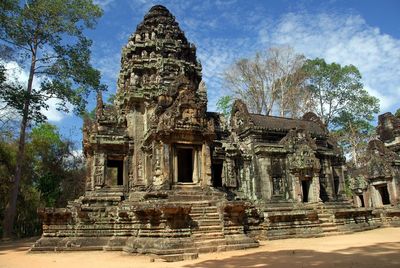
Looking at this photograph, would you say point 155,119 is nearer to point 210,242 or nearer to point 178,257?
point 210,242

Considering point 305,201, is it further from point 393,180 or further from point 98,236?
point 98,236

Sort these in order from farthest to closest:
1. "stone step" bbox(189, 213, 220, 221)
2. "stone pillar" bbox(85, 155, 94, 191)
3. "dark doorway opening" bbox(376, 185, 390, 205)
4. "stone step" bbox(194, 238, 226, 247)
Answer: "dark doorway opening" bbox(376, 185, 390, 205) → "stone pillar" bbox(85, 155, 94, 191) → "stone step" bbox(189, 213, 220, 221) → "stone step" bbox(194, 238, 226, 247)

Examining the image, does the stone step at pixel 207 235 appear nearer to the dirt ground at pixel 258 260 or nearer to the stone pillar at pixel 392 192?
the dirt ground at pixel 258 260

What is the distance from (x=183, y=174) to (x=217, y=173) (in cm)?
479

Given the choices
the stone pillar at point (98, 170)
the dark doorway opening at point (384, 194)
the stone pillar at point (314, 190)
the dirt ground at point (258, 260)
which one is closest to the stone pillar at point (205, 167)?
the dirt ground at point (258, 260)

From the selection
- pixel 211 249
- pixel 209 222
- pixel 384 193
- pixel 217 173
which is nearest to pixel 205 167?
pixel 209 222

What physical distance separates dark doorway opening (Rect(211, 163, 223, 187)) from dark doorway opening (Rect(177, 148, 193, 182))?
4.19m

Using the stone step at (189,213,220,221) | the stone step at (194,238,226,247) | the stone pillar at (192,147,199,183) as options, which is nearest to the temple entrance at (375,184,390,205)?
the stone pillar at (192,147,199,183)

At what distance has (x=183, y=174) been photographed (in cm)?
1638

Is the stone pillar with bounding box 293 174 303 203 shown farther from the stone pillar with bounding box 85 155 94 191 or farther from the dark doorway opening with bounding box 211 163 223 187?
the stone pillar with bounding box 85 155 94 191

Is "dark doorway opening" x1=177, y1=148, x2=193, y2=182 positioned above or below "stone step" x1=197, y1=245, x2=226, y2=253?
above

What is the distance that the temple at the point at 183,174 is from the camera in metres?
12.4

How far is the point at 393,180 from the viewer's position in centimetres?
2358

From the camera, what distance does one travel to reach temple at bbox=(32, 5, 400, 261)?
12.4 metres
